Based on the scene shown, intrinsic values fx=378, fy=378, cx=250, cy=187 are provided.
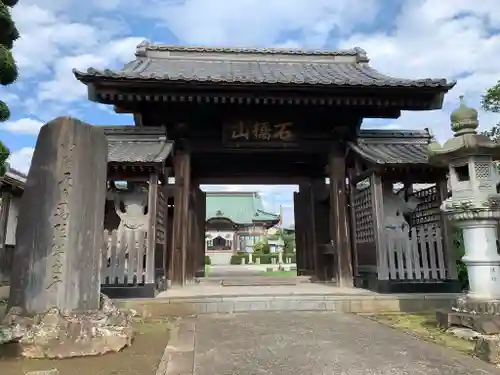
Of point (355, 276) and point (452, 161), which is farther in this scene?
point (355, 276)

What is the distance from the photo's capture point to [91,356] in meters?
3.84

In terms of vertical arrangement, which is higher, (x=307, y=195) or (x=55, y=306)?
(x=307, y=195)

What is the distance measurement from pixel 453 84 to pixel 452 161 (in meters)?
3.58

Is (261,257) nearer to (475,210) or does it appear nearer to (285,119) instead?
(285,119)

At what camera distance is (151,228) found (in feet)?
24.3

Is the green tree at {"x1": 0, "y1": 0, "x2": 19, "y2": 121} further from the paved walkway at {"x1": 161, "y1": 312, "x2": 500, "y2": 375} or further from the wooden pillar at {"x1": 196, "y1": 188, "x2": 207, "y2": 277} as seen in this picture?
the wooden pillar at {"x1": 196, "y1": 188, "x2": 207, "y2": 277}

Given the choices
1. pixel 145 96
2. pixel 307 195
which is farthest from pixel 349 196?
pixel 145 96

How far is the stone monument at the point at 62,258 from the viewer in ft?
12.7

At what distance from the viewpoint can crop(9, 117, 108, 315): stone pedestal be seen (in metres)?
4.14

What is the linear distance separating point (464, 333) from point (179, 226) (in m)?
5.81

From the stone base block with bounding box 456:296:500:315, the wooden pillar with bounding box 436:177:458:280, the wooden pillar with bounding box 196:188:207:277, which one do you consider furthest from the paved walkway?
the wooden pillar with bounding box 196:188:207:277

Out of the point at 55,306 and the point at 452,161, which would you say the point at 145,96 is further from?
the point at 452,161

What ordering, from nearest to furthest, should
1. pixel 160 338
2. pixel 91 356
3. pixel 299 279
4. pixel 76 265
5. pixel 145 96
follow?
pixel 91 356, pixel 76 265, pixel 160 338, pixel 145 96, pixel 299 279

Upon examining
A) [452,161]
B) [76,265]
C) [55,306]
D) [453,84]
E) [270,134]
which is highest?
[453,84]
